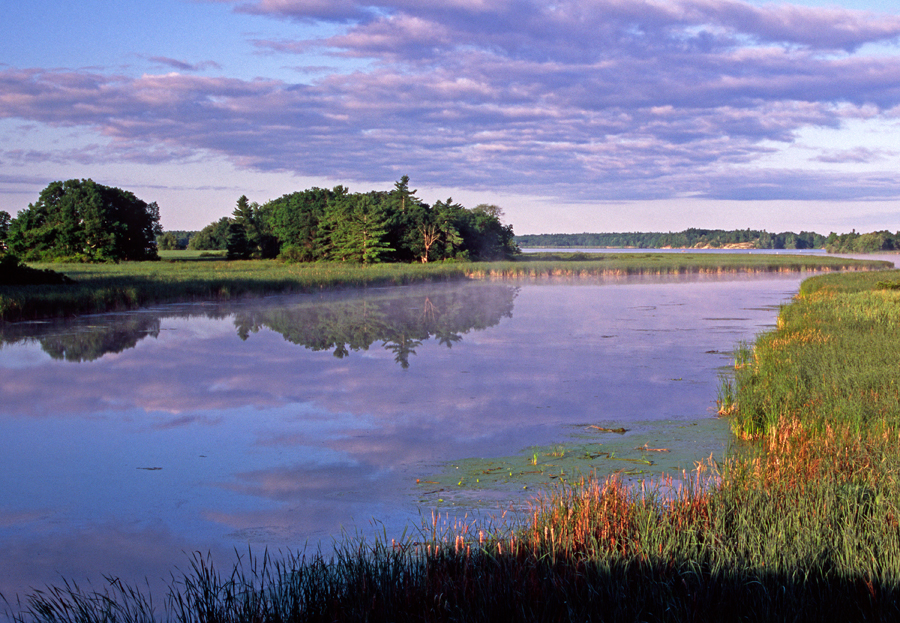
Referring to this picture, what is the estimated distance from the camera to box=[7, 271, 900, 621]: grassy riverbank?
385cm

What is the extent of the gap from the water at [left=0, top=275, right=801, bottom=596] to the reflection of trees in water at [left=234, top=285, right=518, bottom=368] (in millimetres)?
202

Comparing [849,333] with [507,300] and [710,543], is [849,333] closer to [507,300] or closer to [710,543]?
[710,543]

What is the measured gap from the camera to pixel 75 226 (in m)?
64.5

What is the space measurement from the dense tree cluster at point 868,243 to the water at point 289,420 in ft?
469

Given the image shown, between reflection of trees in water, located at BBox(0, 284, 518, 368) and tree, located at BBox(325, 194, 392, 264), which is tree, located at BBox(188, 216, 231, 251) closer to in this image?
tree, located at BBox(325, 194, 392, 264)

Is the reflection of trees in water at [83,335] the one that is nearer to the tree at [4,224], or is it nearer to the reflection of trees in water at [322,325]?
the reflection of trees in water at [322,325]

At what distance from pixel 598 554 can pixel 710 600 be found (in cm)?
66

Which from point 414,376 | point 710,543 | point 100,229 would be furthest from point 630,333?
point 100,229

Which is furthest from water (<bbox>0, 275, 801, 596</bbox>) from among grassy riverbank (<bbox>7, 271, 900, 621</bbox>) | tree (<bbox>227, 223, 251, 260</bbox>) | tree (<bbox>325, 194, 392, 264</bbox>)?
tree (<bbox>227, 223, 251, 260</bbox>)

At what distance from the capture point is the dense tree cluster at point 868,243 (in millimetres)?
145625

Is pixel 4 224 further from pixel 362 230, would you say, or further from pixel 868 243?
pixel 868 243

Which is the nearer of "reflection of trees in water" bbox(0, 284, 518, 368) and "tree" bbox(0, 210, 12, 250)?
"reflection of trees in water" bbox(0, 284, 518, 368)

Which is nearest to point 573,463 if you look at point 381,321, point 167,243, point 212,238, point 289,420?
point 289,420

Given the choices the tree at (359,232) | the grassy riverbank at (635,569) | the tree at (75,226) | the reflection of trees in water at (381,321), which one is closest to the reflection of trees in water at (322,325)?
the reflection of trees in water at (381,321)
